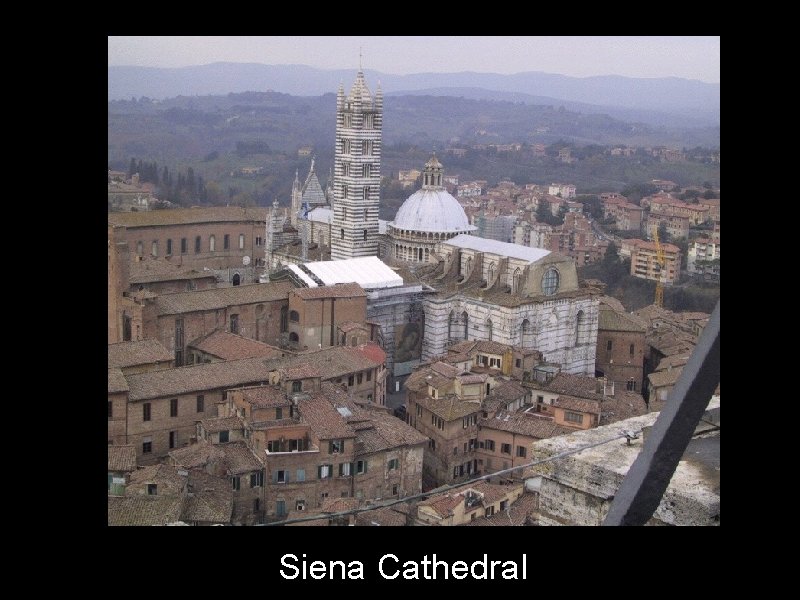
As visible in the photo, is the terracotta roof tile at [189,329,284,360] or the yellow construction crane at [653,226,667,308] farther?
the yellow construction crane at [653,226,667,308]

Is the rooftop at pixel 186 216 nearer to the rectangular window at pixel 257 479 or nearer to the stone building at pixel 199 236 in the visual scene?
the stone building at pixel 199 236

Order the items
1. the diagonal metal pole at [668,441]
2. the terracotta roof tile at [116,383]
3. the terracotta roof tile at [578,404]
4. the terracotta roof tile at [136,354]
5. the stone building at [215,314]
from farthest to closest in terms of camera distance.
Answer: the stone building at [215,314], the terracotta roof tile at [578,404], the terracotta roof tile at [136,354], the terracotta roof tile at [116,383], the diagonal metal pole at [668,441]

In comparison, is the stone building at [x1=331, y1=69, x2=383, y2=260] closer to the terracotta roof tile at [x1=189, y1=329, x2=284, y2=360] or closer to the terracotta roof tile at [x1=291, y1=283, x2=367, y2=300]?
the terracotta roof tile at [x1=291, y1=283, x2=367, y2=300]

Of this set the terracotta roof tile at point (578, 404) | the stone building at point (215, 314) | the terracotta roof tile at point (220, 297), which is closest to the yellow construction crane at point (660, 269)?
the terracotta roof tile at point (220, 297)

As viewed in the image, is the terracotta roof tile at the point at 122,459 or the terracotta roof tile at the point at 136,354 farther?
the terracotta roof tile at the point at 136,354

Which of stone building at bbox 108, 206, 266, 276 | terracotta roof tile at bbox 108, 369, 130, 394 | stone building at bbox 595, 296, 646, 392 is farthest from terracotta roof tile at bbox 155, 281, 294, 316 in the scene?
stone building at bbox 108, 206, 266, 276

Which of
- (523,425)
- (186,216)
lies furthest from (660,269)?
(523,425)

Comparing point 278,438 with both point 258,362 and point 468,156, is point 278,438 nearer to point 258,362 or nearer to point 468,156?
point 258,362
